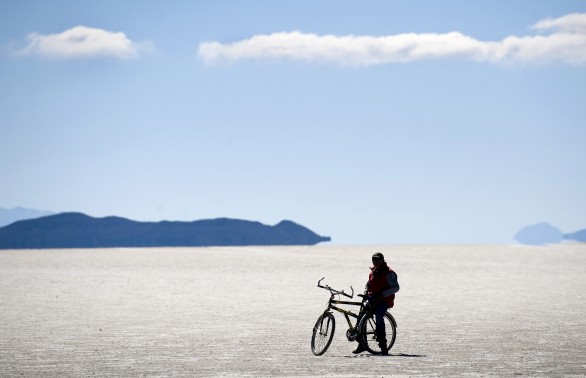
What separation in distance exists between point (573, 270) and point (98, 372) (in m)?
38.9

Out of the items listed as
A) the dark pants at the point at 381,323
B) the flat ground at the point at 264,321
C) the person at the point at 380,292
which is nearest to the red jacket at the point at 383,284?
the person at the point at 380,292

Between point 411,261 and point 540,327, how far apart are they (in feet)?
115

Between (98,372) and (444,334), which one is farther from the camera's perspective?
(444,334)

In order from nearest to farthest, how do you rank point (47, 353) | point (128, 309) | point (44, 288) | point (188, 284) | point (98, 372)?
point (98, 372), point (47, 353), point (128, 309), point (44, 288), point (188, 284)

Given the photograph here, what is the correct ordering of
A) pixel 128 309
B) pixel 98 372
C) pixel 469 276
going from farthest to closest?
pixel 469 276, pixel 128 309, pixel 98 372

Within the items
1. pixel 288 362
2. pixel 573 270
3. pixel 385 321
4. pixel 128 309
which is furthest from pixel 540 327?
pixel 573 270

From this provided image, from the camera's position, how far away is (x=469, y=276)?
4088cm

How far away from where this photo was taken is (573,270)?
45.8 meters

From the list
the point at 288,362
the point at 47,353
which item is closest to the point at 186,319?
the point at 47,353

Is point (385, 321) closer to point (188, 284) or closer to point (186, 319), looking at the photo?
point (186, 319)

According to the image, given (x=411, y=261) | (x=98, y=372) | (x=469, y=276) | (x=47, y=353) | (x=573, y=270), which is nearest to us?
(x=98, y=372)

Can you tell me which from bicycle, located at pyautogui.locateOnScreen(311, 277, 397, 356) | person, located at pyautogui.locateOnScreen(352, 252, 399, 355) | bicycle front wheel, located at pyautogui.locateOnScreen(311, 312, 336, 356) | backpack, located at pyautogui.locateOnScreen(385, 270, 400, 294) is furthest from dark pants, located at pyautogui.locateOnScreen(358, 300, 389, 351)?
bicycle front wheel, located at pyautogui.locateOnScreen(311, 312, 336, 356)

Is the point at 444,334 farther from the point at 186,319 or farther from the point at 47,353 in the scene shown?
the point at 47,353

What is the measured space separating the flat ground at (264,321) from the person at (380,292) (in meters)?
0.41
